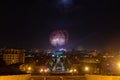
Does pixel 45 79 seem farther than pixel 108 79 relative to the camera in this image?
Yes

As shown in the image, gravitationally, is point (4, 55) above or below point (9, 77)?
above

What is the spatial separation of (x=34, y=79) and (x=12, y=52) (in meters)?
57.9

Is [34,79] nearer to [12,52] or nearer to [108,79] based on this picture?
[108,79]

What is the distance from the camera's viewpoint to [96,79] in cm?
2678

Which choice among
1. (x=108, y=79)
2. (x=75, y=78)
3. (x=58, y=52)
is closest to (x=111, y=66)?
(x=75, y=78)

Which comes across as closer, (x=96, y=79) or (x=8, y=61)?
(x=96, y=79)

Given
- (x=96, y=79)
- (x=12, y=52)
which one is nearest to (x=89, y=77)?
(x=96, y=79)

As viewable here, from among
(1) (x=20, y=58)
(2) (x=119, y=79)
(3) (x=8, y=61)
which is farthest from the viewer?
(1) (x=20, y=58)

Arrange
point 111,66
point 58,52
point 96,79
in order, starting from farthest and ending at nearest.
→ point 58,52 < point 111,66 < point 96,79

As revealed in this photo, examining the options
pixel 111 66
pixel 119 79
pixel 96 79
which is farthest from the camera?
pixel 111 66

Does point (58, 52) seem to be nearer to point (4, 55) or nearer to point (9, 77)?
point (4, 55)

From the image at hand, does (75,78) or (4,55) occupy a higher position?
(4,55)

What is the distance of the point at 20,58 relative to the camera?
82438 millimetres

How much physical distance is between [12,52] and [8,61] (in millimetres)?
8667
